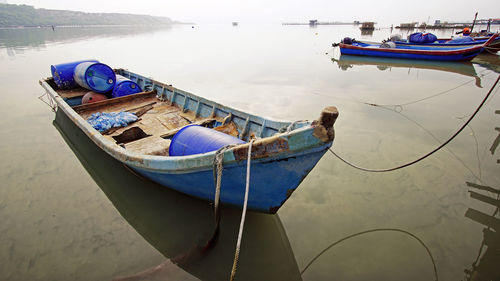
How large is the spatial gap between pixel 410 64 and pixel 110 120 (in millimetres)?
19579

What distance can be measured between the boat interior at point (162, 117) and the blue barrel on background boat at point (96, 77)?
0.99 metres

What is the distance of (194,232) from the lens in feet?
13.2

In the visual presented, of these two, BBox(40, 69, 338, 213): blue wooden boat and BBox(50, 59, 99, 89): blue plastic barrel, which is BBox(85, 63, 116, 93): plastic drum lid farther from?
BBox(50, 59, 99, 89): blue plastic barrel

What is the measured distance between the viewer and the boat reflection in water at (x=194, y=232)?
3.41 metres

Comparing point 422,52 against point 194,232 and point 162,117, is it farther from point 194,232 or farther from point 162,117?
point 194,232

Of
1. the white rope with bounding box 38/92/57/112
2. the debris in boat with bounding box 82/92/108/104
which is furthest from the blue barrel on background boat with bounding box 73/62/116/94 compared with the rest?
the white rope with bounding box 38/92/57/112

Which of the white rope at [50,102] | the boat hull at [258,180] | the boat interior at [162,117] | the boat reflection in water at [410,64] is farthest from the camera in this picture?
the boat reflection in water at [410,64]

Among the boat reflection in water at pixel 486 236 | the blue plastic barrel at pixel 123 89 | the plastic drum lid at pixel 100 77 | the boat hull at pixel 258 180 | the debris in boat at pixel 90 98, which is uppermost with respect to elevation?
the plastic drum lid at pixel 100 77

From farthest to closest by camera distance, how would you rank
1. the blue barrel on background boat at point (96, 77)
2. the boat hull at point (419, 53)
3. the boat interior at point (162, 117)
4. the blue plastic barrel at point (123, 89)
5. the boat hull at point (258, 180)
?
1. the boat hull at point (419, 53)
2. the blue plastic barrel at point (123, 89)
3. the blue barrel on background boat at point (96, 77)
4. the boat interior at point (162, 117)
5. the boat hull at point (258, 180)

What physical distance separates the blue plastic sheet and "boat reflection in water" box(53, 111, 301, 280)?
48.5 inches

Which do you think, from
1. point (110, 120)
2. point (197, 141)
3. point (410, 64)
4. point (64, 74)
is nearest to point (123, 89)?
point (110, 120)

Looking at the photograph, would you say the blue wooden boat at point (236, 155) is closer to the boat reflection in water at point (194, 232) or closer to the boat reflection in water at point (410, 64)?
the boat reflection in water at point (194, 232)

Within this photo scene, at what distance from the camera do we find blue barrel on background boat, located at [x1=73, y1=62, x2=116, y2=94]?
7.73m

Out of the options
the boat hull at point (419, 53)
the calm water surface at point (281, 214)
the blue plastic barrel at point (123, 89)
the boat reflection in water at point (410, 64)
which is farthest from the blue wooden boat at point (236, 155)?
the boat hull at point (419, 53)
